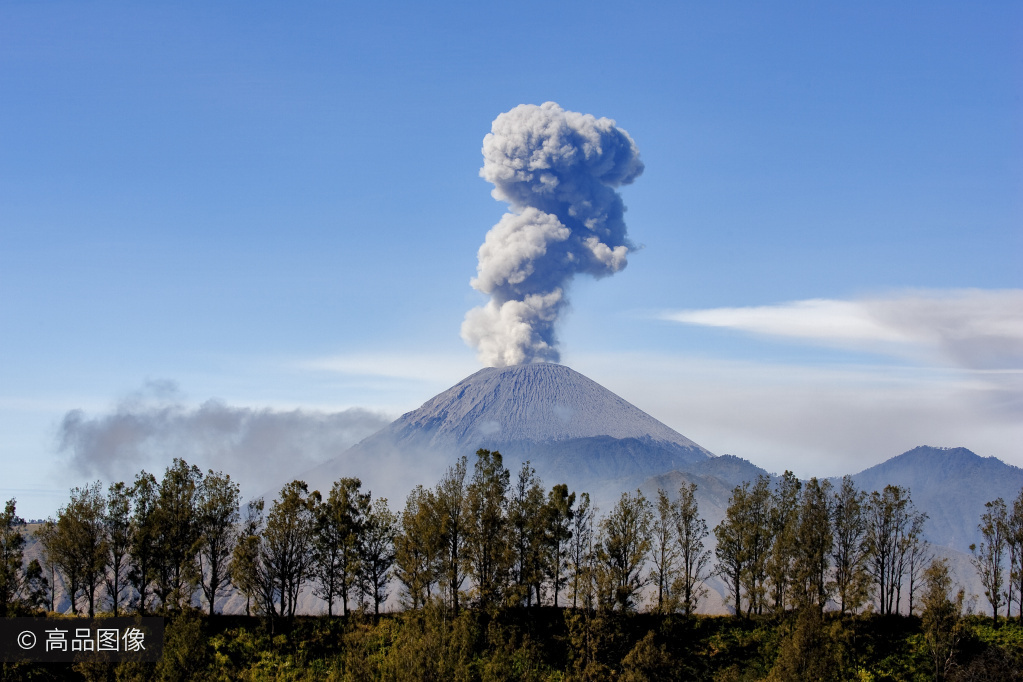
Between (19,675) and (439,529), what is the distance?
29.4 metres

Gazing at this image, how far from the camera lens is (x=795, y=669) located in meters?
51.5

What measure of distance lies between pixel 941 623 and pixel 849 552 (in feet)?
48.4

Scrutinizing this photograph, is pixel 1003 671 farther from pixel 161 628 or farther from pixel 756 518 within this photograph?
pixel 161 628

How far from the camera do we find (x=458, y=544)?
6662cm

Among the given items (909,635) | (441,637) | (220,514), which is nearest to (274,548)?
(220,514)

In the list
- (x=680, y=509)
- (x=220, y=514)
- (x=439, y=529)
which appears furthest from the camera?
(x=680, y=509)

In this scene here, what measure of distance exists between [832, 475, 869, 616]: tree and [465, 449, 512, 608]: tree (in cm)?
2698

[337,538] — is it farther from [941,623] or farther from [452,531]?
[941,623]

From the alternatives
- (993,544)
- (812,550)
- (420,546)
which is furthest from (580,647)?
(993,544)

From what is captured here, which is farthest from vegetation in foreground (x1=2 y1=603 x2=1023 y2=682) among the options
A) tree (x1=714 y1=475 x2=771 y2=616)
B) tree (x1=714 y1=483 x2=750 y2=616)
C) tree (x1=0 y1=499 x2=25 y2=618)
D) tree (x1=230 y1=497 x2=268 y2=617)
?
tree (x1=0 y1=499 x2=25 y2=618)

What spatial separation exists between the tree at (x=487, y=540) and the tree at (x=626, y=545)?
781 centimetres

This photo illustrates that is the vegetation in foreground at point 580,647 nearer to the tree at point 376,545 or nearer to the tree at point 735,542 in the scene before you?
the tree at point 376,545

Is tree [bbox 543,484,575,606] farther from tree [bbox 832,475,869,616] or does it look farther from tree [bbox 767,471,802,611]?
tree [bbox 832,475,869,616]

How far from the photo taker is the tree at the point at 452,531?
64188mm
